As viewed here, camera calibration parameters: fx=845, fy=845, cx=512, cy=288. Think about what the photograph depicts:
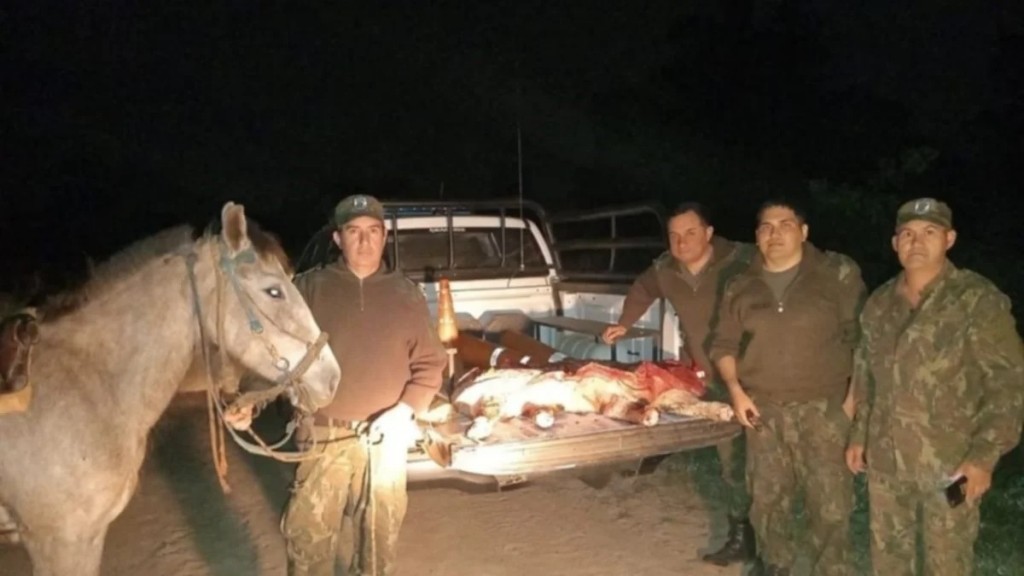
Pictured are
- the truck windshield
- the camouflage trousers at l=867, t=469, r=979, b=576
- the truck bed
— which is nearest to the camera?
the camouflage trousers at l=867, t=469, r=979, b=576

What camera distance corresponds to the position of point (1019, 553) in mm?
4914

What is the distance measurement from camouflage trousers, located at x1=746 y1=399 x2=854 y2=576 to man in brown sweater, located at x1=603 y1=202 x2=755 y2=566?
0.50 metres

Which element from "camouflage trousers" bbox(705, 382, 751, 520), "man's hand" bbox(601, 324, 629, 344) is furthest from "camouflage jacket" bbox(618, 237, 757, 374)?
"man's hand" bbox(601, 324, 629, 344)

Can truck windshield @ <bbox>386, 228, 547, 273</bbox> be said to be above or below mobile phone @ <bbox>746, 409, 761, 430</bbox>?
above

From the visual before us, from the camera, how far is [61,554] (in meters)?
3.22

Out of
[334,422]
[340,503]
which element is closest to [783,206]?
[334,422]

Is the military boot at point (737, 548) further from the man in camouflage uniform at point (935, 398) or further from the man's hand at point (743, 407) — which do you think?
the man in camouflage uniform at point (935, 398)

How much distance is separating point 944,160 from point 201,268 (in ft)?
49.5

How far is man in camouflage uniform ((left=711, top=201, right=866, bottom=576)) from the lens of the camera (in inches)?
167

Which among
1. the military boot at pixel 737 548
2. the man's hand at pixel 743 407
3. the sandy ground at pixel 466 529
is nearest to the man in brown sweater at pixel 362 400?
the sandy ground at pixel 466 529

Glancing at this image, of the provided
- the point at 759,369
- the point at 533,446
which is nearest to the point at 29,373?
the point at 533,446

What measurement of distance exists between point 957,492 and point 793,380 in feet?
3.19

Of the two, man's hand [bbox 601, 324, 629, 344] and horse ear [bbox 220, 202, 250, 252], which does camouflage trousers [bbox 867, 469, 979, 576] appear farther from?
horse ear [bbox 220, 202, 250, 252]

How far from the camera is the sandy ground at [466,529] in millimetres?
5012
